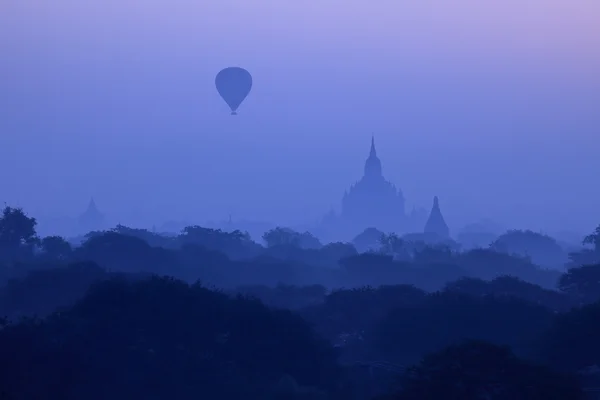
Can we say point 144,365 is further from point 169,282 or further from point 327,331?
point 327,331

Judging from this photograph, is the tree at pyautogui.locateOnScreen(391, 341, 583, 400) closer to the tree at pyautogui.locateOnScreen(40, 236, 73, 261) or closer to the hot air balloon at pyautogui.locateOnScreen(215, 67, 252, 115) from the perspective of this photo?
the tree at pyautogui.locateOnScreen(40, 236, 73, 261)

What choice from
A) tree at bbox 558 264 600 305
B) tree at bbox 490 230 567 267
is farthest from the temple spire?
tree at bbox 558 264 600 305

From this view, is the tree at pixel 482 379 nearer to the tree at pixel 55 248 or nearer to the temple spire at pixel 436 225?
the tree at pixel 55 248

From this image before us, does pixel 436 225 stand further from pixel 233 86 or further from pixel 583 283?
pixel 583 283

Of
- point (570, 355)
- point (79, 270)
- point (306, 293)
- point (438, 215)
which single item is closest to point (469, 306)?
point (570, 355)

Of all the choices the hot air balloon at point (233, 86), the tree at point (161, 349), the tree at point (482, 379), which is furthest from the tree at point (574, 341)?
the hot air balloon at point (233, 86)
